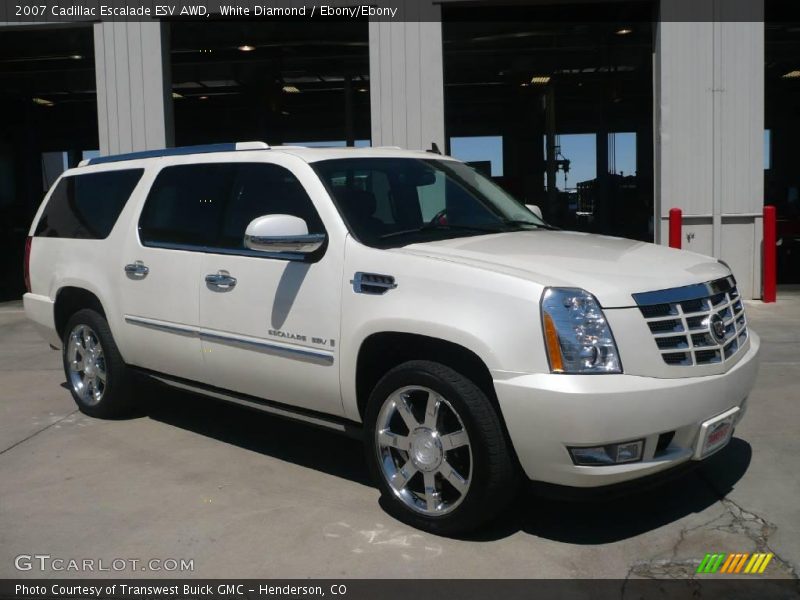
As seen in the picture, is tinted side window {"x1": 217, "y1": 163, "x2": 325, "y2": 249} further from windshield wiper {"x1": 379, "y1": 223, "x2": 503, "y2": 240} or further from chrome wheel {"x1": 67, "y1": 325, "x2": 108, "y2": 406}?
chrome wheel {"x1": 67, "y1": 325, "x2": 108, "y2": 406}

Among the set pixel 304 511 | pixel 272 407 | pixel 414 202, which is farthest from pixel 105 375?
pixel 414 202

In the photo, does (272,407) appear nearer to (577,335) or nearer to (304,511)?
(304,511)

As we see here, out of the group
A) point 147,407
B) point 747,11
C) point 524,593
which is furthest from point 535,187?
point 524,593

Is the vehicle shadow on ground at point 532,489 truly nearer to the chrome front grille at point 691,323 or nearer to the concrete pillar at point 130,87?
the chrome front grille at point 691,323

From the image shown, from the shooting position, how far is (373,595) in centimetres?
342

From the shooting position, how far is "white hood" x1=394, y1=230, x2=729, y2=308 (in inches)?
145

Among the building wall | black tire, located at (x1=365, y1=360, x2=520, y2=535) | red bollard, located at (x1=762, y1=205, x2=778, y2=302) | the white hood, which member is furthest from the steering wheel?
red bollard, located at (x1=762, y1=205, x2=778, y2=302)

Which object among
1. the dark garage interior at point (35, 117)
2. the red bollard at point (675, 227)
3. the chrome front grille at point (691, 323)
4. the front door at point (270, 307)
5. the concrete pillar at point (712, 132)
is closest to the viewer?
the chrome front grille at point (691, 323)

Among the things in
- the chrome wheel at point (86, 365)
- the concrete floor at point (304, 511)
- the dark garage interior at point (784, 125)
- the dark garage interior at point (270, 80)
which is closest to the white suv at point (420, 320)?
the chrome wheel at point (86, 365)

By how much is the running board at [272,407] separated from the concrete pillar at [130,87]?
697 cm

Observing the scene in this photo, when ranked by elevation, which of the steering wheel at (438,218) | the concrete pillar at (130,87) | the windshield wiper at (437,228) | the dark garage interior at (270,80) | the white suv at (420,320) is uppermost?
the dark garage interior at (270,80)

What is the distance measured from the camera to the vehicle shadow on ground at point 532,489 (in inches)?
159

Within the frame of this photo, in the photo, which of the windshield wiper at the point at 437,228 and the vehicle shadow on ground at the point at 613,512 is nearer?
the vehicle shadow on ground at the point at 613,512

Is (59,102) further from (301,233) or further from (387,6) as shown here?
(301,233)
